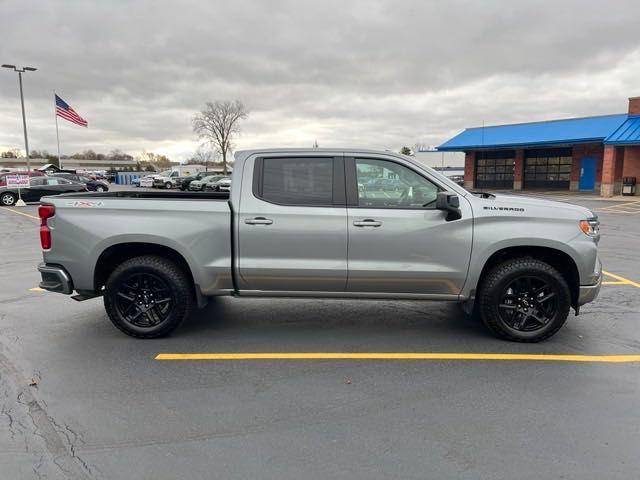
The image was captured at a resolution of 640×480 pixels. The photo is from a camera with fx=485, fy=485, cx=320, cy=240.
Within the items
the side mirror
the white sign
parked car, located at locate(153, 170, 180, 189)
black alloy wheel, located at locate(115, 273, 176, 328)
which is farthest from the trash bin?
parked car, located at locate(153, 170, 180, 189)

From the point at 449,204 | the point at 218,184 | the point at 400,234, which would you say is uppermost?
the point at 449,204

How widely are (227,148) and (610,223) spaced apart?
6194cm

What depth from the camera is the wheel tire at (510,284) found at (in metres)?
4.64

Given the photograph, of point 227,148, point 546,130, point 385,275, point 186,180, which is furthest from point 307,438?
point 227,148

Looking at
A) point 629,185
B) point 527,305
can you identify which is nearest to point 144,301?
point 527,305

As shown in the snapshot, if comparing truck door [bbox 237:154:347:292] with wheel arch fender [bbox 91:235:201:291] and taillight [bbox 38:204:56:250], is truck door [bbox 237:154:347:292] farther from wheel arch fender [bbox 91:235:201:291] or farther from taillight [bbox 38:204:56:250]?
taillight [bbox 38:204:56:250]

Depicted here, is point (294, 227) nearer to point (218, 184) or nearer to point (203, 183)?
point (218, 184)

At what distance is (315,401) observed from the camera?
3662 mm

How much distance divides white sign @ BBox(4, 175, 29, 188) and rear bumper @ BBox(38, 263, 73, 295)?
21693 mm

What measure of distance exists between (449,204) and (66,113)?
37080 mm

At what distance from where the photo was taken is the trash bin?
29.0 metres

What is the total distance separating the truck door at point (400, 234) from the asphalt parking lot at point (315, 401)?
2.25ft

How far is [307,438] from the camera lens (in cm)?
317

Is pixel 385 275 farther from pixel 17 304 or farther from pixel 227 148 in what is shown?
pixel 227 148
